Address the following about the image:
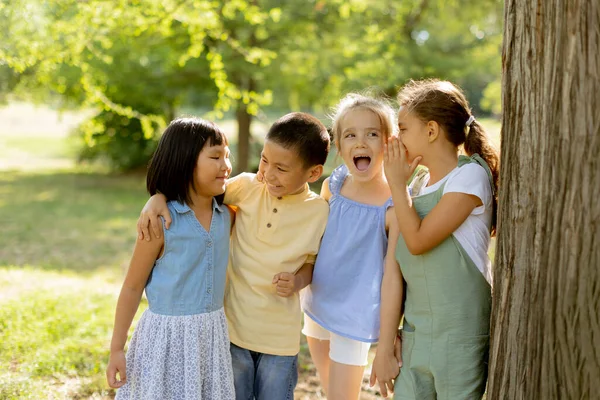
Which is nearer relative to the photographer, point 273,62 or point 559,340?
point 559,340

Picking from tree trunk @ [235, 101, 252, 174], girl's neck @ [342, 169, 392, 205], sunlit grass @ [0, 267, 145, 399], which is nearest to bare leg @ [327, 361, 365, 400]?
girl's neck @ [342, 169, 392, 205]

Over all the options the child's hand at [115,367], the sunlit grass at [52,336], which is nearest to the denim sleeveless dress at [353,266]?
the child's hand at [115,367]

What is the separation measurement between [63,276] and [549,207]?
5.94 metres

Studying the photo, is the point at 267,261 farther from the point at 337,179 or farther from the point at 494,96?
the point at 494,96

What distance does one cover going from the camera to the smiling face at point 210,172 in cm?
254

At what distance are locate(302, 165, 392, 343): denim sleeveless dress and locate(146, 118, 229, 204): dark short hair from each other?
61 cm

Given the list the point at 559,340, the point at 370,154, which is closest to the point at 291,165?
the point at 370,154

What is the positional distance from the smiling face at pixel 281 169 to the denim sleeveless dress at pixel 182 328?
0.32 metres

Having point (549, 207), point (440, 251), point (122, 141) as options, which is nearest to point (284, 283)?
point (440, 251)

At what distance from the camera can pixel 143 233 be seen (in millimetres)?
2436

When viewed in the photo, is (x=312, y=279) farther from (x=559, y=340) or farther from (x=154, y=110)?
(x=154, y=110)

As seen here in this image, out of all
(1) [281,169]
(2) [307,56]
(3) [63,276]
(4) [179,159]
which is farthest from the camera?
(2) [307,56]

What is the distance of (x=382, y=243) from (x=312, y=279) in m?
0.34

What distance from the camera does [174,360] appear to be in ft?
8.04
